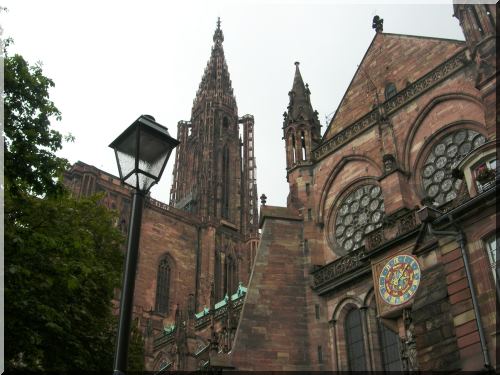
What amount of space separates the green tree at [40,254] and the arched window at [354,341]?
7.39 metres

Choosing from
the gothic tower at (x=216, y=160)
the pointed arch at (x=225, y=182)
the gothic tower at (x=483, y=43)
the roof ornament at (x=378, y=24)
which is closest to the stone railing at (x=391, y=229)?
the gothic tower at (x=483, y=43)

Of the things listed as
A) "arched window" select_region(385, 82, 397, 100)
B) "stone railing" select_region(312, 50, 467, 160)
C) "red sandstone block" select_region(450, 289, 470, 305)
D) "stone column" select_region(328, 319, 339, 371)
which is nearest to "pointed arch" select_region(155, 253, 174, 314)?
Result: "stone railing" select_region(312, 50, 467, 160)

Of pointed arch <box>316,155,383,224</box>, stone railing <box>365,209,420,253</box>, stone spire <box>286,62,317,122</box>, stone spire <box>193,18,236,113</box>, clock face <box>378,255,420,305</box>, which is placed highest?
stone spire <box>193,18,236,113</box>

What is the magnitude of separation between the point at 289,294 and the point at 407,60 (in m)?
9.51

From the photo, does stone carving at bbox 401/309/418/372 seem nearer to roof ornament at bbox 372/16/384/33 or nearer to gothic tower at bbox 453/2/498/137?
gothic tower at bbox 453/2/498/137

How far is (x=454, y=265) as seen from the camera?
37.4 feet

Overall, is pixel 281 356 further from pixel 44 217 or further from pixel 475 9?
pixel 475 9

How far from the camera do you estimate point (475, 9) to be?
672 inches

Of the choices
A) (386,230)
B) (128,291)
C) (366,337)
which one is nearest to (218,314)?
(366,337)

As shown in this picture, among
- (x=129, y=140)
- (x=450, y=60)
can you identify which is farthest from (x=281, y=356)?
(x=129, y=140)

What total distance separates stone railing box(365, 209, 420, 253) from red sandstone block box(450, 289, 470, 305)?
4.27 m

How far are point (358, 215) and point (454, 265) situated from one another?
887 centimetres

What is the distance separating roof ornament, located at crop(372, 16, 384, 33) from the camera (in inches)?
934

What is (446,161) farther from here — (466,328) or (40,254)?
(40,254)
